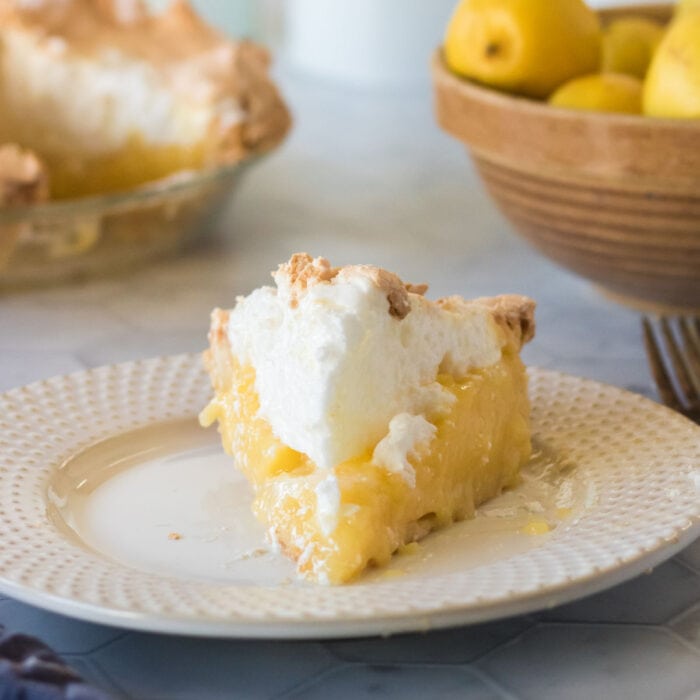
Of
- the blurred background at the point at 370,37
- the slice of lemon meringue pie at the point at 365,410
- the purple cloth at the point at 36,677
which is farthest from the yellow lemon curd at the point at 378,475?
the blurred background at the point at 370,37

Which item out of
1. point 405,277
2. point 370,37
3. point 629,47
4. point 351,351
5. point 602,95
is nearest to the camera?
point 351,351

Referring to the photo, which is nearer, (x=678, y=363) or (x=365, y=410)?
(x=365, y=410)

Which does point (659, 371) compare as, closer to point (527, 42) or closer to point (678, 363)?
point (678, 363)

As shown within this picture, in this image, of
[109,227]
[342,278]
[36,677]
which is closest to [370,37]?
[109,227]

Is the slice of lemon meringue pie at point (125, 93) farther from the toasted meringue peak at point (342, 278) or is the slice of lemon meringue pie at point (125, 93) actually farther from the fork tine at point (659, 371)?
the toasted meringue peak at point (342, 278)

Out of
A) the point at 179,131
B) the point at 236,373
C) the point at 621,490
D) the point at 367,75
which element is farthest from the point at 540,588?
the point at 367,75

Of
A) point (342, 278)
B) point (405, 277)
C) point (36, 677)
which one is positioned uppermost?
point (342, 278)

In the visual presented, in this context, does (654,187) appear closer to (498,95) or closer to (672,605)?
(498,95)
